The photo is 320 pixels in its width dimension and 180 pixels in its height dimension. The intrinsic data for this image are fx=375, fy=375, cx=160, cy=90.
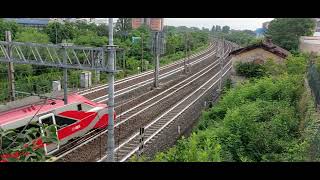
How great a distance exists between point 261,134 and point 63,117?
586cm

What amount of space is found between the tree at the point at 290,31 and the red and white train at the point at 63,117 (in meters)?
24.0

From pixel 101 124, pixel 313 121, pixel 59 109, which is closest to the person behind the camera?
pixel 313 121

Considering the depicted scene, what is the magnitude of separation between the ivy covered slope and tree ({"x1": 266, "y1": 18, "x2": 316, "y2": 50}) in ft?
→ 59.7

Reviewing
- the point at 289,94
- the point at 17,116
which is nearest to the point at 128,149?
the point at 17,116

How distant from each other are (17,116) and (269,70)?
16.3 metres

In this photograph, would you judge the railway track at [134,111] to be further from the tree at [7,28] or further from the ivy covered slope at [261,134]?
the tree at [7,28]

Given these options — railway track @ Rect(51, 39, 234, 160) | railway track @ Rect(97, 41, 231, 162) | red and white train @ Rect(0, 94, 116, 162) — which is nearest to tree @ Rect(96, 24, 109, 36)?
railway track @ Rect(51, 39, 234, 160)

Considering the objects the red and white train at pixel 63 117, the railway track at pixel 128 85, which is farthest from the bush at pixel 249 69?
the red and white train at pixel 63 117

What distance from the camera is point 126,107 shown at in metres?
17.6

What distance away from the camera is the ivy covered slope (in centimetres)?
849

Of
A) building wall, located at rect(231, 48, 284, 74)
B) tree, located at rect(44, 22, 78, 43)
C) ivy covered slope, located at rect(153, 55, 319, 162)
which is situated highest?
tree, located at rect(44, 22, 78, 43)

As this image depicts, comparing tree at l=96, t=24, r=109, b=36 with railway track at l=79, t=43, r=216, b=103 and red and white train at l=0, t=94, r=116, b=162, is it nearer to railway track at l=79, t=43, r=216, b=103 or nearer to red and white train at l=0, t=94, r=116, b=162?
railway track at l=79, t=43, r=216, b=103

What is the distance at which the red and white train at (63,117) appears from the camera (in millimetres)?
10172
